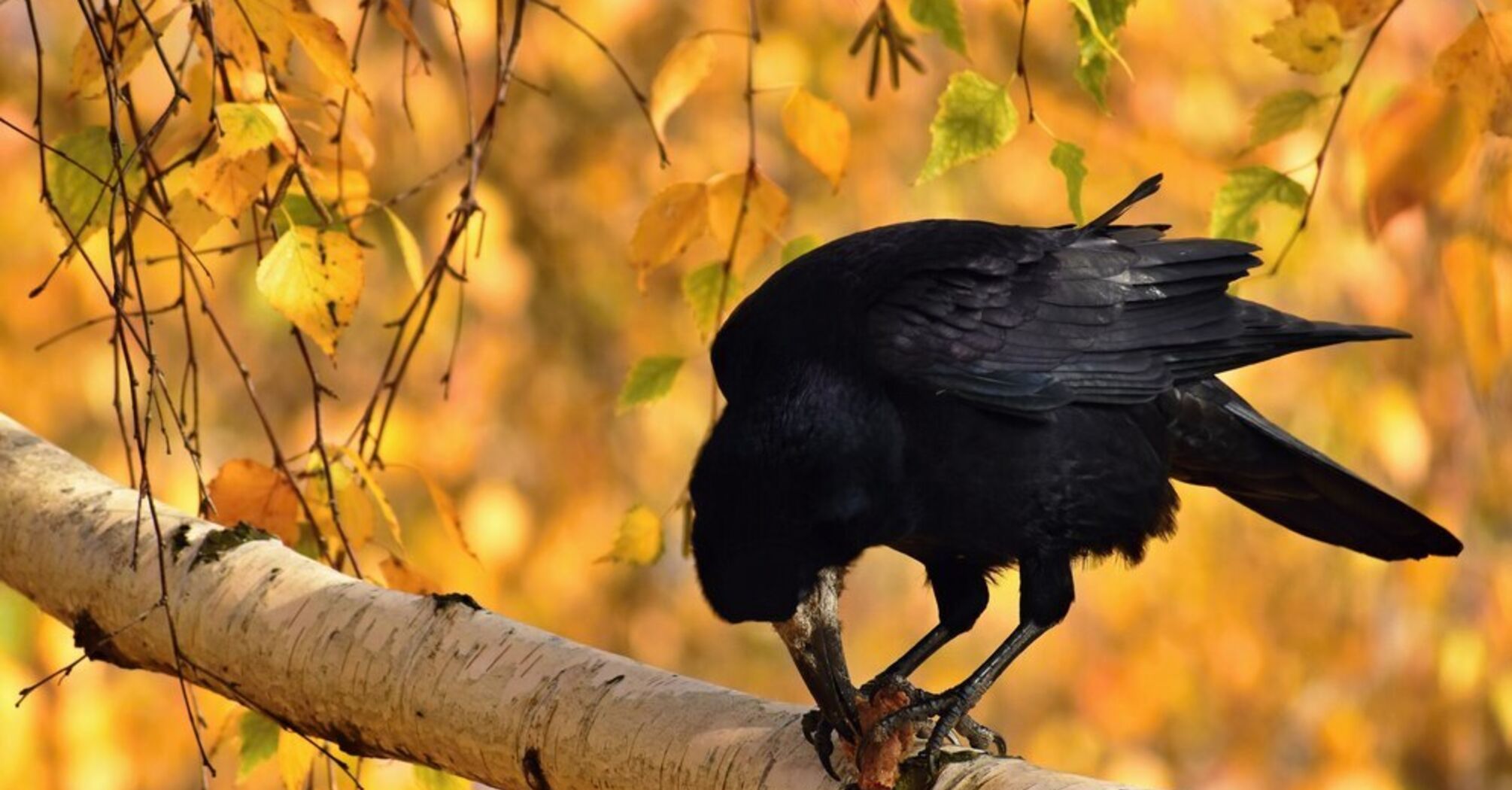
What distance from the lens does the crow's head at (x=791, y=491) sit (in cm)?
250

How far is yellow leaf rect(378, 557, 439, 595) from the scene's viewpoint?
253cm

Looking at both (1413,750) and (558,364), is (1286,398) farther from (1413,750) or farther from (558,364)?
(558,364)

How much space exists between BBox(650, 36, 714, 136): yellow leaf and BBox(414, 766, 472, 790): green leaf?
35.1 inches

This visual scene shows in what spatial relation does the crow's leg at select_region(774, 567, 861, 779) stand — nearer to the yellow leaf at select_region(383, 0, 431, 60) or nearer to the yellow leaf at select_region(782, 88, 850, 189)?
the yellow leaf at select_region(782, 88, 850, 189)

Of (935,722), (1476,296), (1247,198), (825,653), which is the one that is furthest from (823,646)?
(1476,296)

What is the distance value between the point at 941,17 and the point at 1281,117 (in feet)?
1.69

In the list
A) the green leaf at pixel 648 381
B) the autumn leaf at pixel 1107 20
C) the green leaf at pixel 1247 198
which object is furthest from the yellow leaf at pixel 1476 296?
the green leaf at pixel 648 381

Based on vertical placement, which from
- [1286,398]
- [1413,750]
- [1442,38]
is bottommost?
[1413,750]

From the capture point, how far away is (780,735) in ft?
6.64

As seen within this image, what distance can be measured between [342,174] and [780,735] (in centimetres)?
102

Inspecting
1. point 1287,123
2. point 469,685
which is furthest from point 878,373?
point 469,685

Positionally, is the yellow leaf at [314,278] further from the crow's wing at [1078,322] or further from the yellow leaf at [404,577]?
the crow's wing at [1078,322]

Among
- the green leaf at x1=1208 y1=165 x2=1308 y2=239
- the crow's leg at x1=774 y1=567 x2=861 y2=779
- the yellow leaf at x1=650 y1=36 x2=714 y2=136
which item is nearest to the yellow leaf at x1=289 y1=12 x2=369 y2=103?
the yellow leaf at x1=650 y1=36 x2=714 y2=136

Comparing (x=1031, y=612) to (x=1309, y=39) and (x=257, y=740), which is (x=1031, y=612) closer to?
(x=1309, y=39)
